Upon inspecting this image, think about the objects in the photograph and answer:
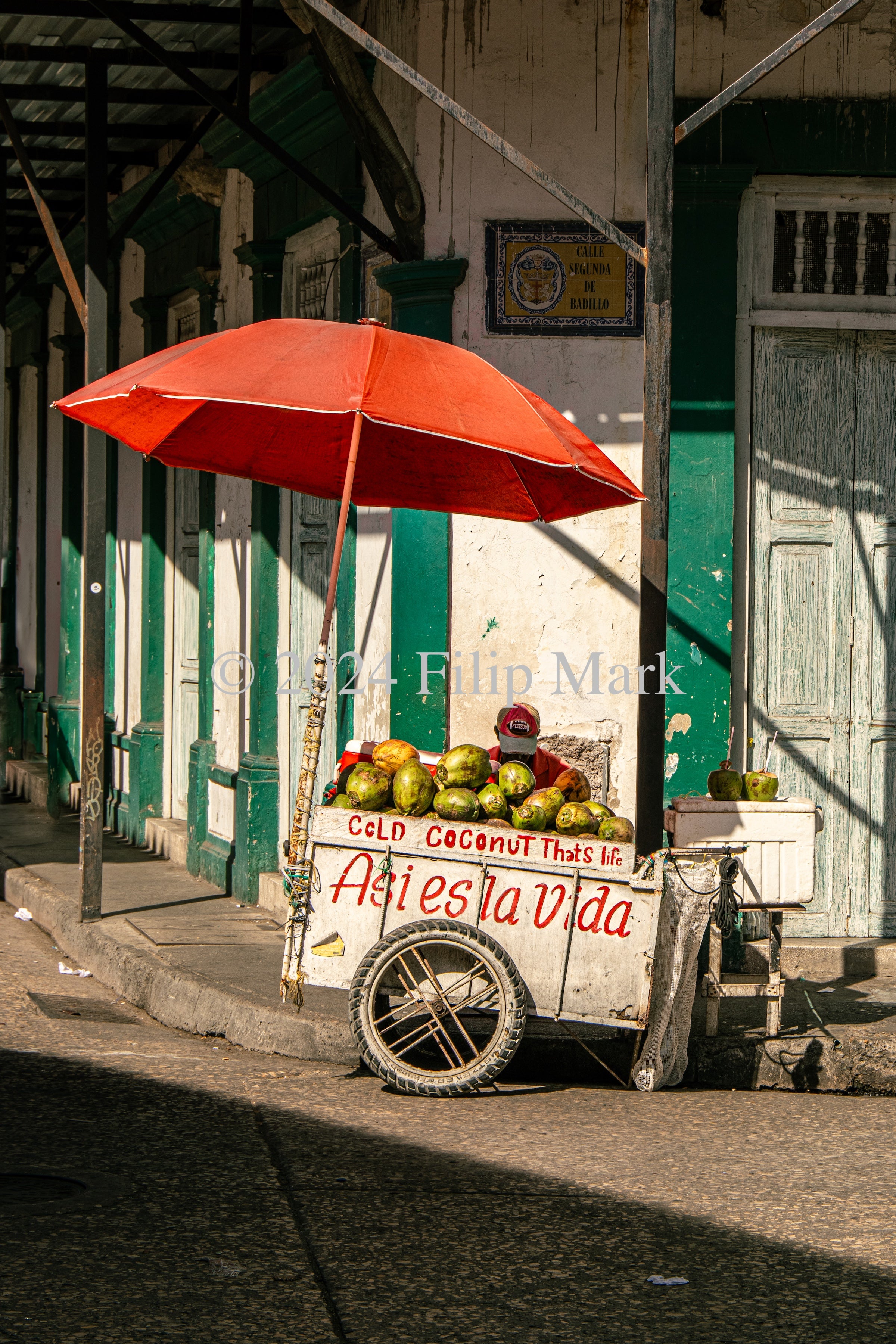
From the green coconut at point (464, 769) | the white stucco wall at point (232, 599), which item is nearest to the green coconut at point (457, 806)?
the green coconut at point (464, 769)

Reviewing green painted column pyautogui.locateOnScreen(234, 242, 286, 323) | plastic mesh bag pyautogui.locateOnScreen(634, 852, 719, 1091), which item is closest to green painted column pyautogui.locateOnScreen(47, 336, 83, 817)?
green painted column pyautogui.locateOnScreen(234, 242, 286, 323)

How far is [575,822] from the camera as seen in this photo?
5703mm

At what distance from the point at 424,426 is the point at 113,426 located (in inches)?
61.2

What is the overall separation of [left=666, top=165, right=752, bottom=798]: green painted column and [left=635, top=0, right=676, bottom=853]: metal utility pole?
1.43 m

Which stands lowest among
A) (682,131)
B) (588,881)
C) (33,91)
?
(588,881)

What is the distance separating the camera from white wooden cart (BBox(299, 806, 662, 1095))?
5.52 meters

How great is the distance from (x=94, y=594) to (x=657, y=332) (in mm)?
3507

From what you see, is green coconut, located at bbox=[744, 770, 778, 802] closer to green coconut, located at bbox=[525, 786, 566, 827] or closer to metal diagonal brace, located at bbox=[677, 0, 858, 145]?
green coconut, located at bbox=[525, 786, 566, 827]

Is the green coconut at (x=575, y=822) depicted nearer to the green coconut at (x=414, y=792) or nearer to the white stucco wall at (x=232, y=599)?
the green coconut at (x=414, y=792)

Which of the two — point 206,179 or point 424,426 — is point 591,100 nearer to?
point 424,426

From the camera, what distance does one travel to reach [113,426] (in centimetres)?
622

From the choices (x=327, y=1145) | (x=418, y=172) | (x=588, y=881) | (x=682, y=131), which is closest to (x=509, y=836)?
(x=588, y=881)

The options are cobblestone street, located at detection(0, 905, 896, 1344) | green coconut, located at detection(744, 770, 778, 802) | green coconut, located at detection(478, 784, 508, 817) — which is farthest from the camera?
green coconut, located at detection(744, 770, 778, 802)

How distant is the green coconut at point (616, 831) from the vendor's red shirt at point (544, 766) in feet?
2.76
